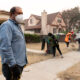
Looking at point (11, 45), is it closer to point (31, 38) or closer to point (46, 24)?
point (31, 38)

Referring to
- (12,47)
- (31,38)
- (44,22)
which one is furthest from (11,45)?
(44,22)

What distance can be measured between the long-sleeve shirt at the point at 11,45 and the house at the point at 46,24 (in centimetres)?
2540

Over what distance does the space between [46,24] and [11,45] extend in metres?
26.4

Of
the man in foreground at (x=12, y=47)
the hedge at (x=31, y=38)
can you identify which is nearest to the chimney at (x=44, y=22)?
the hedge at (x=31, y=38)

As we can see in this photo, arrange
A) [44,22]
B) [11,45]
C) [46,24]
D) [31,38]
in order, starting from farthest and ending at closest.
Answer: [46,24] → [44,22] → [31,38] → [11,45]

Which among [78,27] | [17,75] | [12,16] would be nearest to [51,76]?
[17,75]

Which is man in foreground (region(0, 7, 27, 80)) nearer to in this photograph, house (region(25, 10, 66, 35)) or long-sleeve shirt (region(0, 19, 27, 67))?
long-sleeve shirt (region(0, 19, 27, 67))

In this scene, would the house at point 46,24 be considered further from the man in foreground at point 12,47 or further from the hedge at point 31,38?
the man in foreground at point 12,47

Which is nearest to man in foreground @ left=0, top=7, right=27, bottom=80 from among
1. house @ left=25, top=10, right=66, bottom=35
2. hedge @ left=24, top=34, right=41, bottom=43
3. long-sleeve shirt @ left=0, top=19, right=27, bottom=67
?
long-sleeve shirt @ left=0, top=19, right=27, bottom=67

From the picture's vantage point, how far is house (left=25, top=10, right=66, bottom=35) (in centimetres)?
2793

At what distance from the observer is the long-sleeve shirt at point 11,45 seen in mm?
1912

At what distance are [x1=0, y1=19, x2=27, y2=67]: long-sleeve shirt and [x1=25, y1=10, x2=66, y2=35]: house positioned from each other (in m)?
25.4

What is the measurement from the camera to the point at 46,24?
28.1 m

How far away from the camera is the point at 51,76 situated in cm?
418
